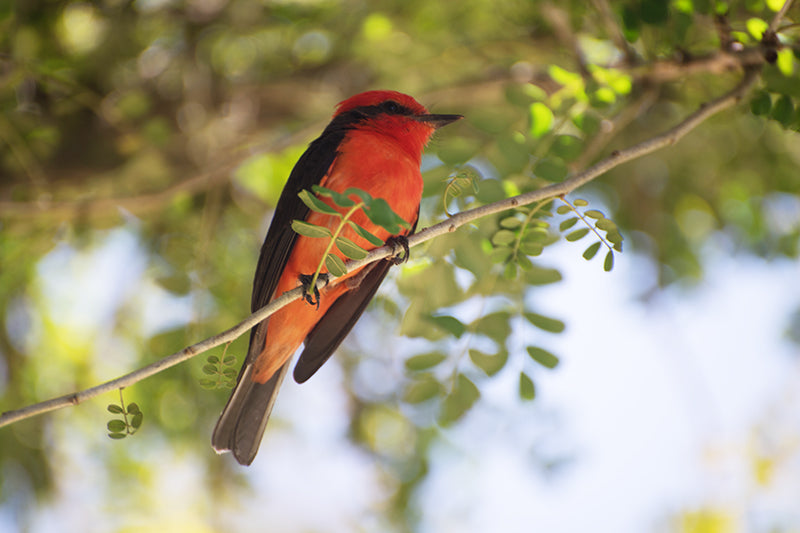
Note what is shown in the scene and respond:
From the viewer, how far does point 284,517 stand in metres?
6.12

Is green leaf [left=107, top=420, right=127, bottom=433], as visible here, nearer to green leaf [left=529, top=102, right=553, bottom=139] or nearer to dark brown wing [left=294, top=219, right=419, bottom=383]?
dark brown wing [left=294, top=219, right=419, bottom=383]

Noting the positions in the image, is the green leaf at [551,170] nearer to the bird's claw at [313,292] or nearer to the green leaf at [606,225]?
the green leaf at [606,225]

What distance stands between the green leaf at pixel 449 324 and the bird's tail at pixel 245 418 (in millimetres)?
821

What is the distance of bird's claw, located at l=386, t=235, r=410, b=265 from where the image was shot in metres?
2.56

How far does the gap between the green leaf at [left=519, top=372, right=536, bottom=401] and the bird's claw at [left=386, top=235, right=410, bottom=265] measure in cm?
69

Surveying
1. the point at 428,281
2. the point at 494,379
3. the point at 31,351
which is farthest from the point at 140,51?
the point at 494,379

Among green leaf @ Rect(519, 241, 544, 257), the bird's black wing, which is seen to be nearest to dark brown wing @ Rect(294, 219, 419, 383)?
the bird's black wing

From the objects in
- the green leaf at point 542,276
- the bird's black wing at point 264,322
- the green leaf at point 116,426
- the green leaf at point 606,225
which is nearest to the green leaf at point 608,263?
the green leaf at point 606,225

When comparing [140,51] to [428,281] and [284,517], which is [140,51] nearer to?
[428,281]

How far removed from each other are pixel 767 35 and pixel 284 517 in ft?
17.8

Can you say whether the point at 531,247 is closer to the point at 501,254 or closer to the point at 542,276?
the point at 501,254

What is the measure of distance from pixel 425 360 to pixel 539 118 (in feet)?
3.83

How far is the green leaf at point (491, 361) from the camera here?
109 inches

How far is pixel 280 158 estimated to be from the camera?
5.12 metres
